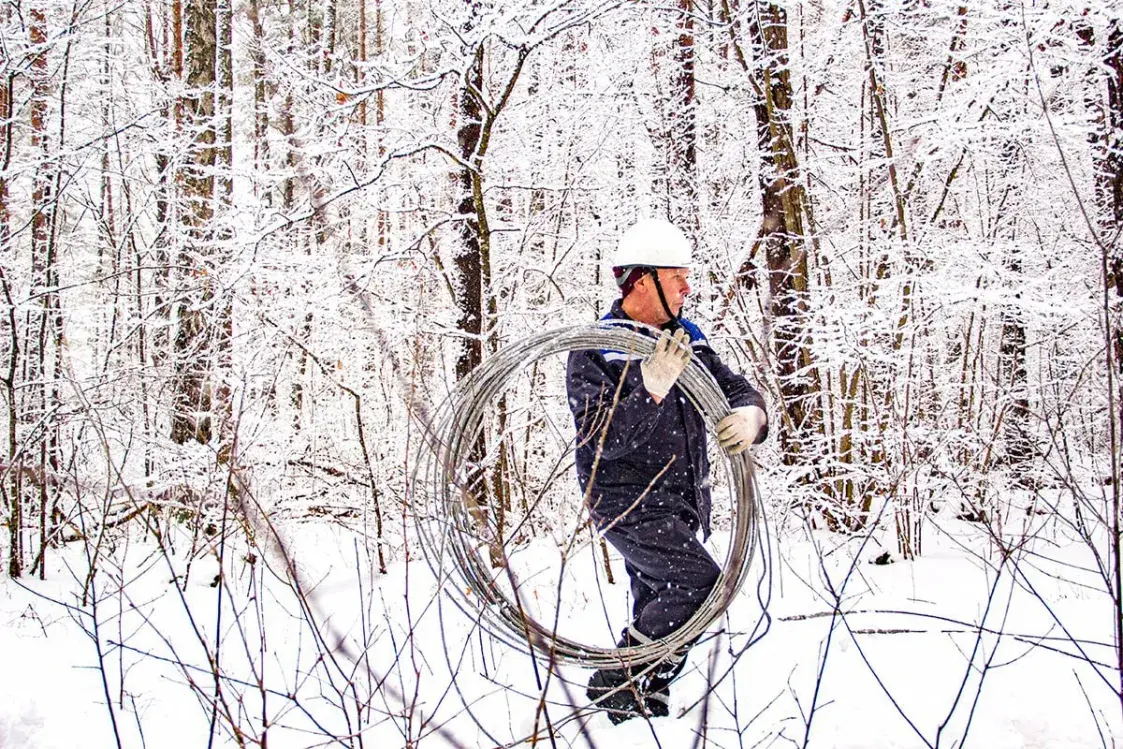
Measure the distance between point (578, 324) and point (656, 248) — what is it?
0.44 meters

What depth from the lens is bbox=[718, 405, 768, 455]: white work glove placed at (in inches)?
109

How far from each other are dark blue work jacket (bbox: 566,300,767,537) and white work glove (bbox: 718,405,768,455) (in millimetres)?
148

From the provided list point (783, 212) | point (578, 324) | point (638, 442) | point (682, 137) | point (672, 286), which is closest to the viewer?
point (638, 442)

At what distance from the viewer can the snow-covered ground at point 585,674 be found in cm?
239

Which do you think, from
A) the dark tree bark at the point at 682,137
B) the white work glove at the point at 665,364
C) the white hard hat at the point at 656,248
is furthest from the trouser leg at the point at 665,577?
the dark tree bark at the point at 682,137

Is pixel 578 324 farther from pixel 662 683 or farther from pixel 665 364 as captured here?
pixel 662 683

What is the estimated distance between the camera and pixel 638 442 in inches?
113

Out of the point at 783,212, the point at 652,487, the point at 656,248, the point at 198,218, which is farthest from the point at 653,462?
the point at 198,218

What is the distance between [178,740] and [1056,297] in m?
5.33

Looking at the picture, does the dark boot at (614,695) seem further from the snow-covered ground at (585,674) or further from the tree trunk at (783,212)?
the tree trunk at (783,212)

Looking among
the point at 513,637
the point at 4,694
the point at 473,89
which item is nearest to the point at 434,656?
the point at 513,637

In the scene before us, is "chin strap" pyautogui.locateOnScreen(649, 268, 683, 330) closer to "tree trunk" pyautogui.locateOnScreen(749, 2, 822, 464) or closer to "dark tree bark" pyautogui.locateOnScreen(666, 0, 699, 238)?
"tree trunk" pyautogui.locateOnScreen(749, 2, 822, 464)

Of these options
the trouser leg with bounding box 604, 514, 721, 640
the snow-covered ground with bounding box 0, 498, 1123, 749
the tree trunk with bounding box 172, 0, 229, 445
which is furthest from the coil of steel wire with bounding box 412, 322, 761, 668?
the tree trunk with bounding box 172, 0, 229, 445

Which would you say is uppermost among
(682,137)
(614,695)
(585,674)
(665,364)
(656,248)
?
(682,137)
